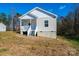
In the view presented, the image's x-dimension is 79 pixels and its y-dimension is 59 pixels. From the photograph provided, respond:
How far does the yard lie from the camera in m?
9.54

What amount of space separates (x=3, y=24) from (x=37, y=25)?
568 millimetres

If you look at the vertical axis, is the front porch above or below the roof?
below

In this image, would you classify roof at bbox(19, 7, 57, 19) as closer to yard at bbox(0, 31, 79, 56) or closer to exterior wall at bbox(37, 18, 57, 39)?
exterior wall at bbox(37, 18, 57, 39)

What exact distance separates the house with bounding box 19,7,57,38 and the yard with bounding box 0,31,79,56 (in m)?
0.09

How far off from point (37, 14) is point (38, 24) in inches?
6.6

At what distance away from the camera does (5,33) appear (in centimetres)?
962

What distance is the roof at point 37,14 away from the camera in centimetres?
953

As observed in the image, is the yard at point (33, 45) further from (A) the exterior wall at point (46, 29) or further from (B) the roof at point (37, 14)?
(B) the roof at point (37, 14)

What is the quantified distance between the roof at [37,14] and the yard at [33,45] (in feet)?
1.13

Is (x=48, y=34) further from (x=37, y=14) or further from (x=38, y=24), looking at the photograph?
(x=37, y=14)

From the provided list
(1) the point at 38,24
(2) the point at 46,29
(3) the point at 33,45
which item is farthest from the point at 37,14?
(3) the point at 33,45

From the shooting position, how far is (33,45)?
377 inches

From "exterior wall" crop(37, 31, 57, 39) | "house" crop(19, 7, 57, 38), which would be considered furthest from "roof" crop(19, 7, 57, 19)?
"exterior wall" crop(37, 31, 57, 39)

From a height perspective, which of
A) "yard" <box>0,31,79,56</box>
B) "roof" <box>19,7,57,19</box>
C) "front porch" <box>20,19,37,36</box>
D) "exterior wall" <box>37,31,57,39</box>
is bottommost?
"yard" <box>0,31,79,56</box>
